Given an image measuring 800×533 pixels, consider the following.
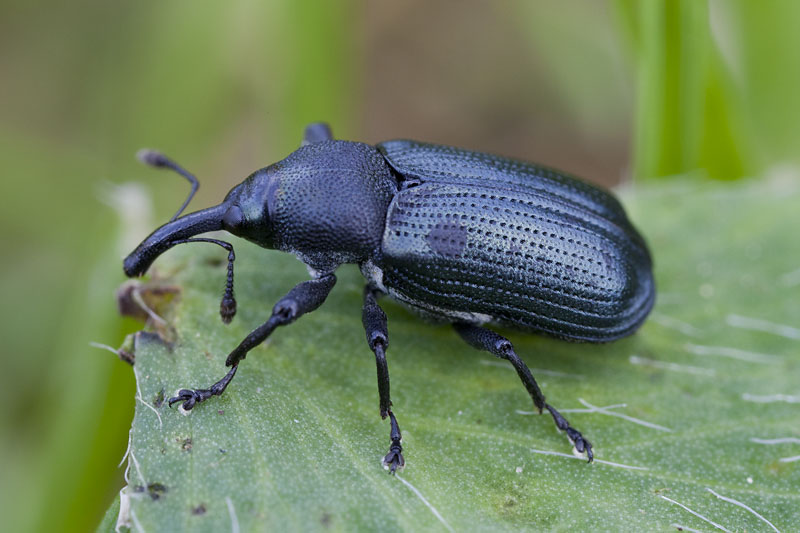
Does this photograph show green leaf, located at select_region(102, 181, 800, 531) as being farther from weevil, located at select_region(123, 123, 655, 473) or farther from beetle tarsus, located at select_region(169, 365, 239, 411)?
weevil, located at select_region(123, 123, 655, 473)

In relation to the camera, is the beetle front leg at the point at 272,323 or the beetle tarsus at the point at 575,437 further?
the beetle tarsus at the point at 575,437

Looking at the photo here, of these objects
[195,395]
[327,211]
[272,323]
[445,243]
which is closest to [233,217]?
[327,211]

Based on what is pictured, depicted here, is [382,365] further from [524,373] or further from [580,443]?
[580,443]

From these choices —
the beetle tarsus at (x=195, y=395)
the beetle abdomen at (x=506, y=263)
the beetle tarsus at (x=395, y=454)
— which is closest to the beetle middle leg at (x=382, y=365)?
the beetle tarsus at (x=395, y=454)

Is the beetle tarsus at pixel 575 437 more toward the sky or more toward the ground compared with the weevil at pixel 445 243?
more toward the ground

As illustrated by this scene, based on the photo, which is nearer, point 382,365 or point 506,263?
point 382,365

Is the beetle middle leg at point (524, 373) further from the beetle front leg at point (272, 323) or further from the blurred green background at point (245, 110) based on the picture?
the blurred green background at point (245, 110)
